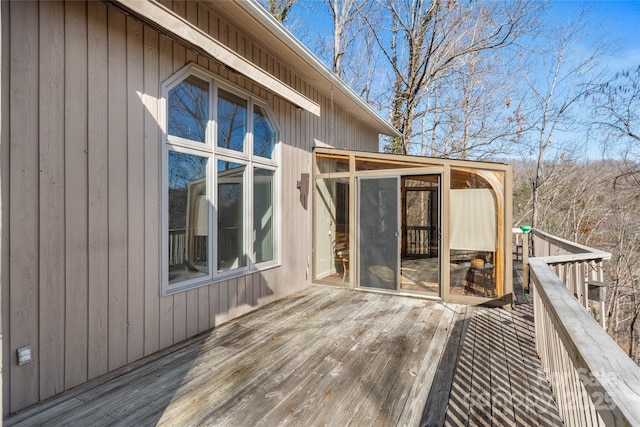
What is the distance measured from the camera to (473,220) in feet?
15.5

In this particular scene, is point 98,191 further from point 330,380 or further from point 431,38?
point 431,38

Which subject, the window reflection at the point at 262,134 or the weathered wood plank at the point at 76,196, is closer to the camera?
the weathered wood plank at the point at 76,196

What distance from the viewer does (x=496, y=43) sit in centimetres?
854

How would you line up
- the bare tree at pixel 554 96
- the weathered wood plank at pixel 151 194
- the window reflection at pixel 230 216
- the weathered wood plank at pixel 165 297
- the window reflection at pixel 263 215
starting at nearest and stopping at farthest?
the weathered wood plank at pixel 151 194, the weathered wood plank at pixel 165 297, the window reflection at pixel 230 216, the window reflection at pixel 263 215, the bare tree at pixel 554 96

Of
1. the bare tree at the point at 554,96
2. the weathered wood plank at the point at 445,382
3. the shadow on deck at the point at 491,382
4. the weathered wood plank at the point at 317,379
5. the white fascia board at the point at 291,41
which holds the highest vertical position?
the bare tree at the point at 554,96

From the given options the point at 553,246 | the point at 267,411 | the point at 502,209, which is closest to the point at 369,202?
the point at 502,209

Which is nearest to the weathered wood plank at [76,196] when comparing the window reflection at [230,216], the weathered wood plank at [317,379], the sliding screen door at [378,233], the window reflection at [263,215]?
the weathered wood plank at [317,379]

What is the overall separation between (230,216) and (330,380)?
233 cm

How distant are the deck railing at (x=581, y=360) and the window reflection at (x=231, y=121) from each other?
3557 millimetres

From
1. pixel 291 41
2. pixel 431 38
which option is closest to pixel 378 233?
pixel 291 41

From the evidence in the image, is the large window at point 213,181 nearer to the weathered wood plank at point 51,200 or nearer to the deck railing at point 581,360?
the weathered wood plank at point 51,200

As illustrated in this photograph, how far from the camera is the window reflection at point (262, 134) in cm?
452

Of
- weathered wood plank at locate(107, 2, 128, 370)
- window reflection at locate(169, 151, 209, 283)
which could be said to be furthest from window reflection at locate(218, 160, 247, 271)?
weathered wood plank at locate(107, 2, 128, 370)

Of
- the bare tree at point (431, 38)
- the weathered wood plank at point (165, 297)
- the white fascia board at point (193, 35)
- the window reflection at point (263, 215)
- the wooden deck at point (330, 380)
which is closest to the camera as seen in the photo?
the wooden deck at point (330, 380)
